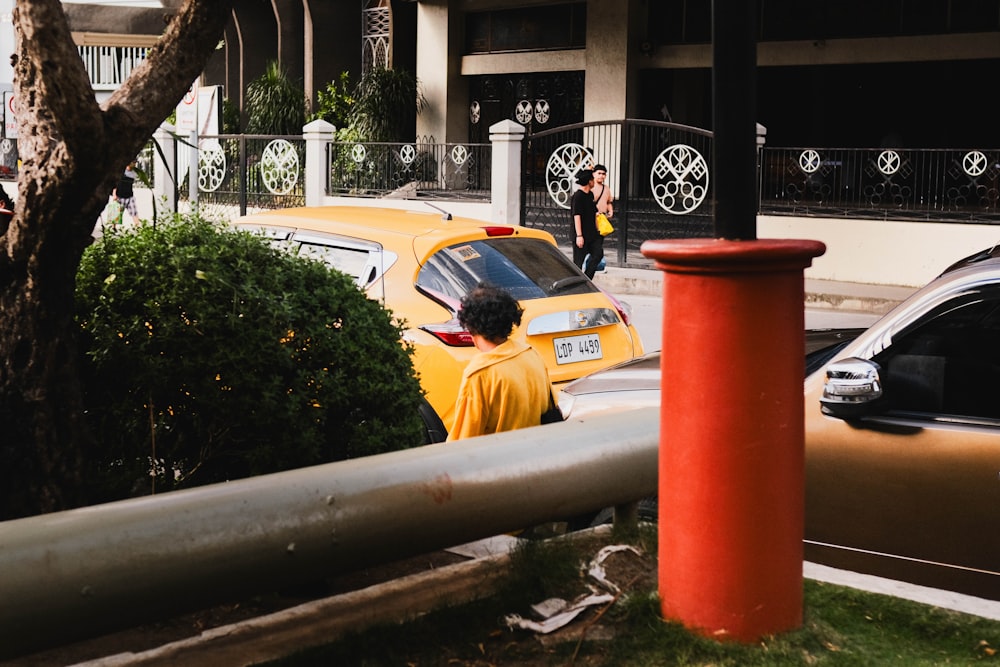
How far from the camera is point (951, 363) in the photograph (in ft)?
17.6

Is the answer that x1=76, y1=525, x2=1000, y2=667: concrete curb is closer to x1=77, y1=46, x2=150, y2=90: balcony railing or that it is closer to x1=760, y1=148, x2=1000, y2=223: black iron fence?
x1=760, y1=148, x2=1000, y2=223: black iron fence

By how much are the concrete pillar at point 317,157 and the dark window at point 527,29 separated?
17.4 feet

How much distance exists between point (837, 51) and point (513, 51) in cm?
737

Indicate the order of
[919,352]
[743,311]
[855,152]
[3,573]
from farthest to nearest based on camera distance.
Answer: [855,152] < [919,352] < [743,311] < [3,573]

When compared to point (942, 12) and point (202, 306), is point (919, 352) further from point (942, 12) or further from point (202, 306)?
point (942, 12)

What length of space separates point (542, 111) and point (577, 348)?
20.2 meters

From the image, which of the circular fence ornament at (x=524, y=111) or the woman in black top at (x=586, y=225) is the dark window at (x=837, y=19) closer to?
the circular fence ornament at (x=524, y=111)

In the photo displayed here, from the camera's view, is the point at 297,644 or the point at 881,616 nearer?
the point at 297,644

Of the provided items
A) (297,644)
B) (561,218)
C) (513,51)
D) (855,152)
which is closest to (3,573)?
(297,644)

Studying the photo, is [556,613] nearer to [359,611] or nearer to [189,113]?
[359,611]

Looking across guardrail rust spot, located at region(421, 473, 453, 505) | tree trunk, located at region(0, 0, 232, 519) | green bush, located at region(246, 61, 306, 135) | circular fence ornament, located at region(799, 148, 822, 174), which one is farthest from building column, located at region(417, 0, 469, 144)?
guardrail rust spot, located at region(421, 473, 453, 505)

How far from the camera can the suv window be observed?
5113 millimetres

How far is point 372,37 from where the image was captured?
31062 millimetres

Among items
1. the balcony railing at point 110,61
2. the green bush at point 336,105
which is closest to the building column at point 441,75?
the green bush at point 336,105
